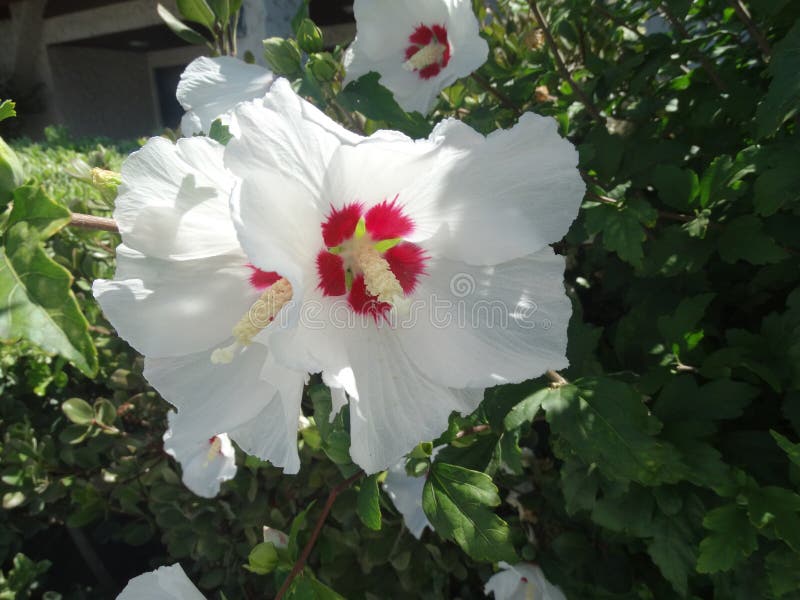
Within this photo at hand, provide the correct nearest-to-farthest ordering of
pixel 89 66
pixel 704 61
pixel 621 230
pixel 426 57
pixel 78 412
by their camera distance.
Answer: pixel 621 230 → pixel 426 57 → pixel 704 61 → pixel 78 412 → pixel 89 66

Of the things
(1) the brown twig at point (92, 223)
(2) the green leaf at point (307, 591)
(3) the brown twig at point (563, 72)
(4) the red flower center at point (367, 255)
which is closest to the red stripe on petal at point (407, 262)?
(4) the red flower center at point (367, 255)

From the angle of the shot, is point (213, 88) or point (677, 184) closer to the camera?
point (213, 88)

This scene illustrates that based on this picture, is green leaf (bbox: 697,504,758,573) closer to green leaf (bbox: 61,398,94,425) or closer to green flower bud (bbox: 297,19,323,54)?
green flower bud (bbox: 297,19,323,54)

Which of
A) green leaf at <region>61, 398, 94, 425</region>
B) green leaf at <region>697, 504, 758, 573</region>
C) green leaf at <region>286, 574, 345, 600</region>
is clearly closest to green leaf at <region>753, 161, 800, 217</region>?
green leaf at <region>697, 504, 758, 573</region>

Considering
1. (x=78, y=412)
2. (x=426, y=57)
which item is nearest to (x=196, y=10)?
(x=426, y=57)

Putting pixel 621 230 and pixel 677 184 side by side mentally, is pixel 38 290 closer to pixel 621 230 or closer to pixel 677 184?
pixel 621 230

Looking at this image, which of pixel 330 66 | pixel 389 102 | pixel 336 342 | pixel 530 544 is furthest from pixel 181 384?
pixel 530 544

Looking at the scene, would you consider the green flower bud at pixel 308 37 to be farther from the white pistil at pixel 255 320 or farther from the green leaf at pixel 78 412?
the green leaf at pixel 78 412

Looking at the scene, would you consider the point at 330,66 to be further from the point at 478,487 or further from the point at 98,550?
the point at 98,550
